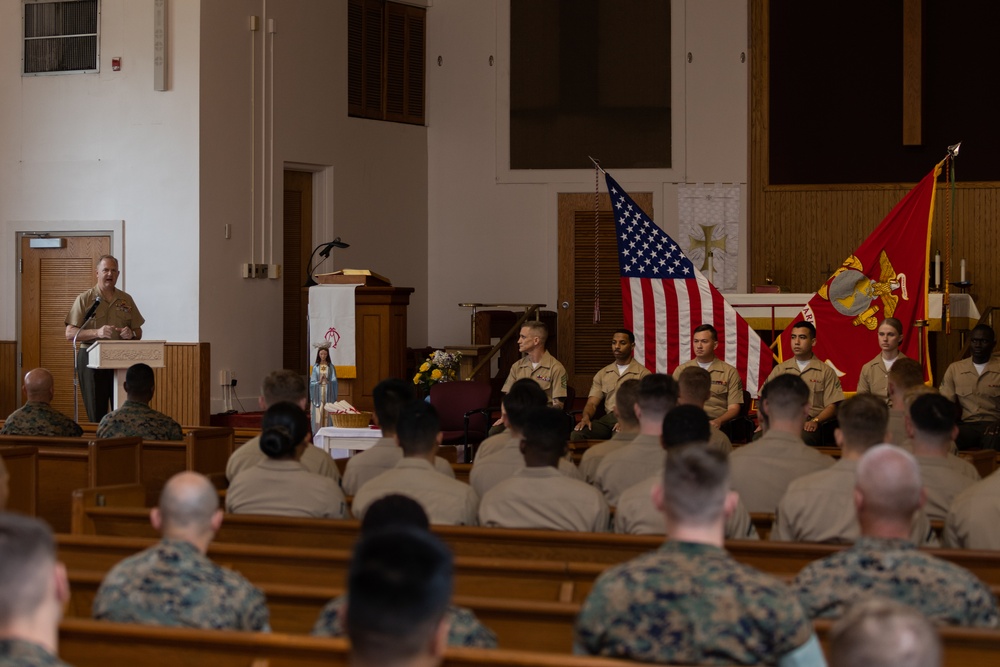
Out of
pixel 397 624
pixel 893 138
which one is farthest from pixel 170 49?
pixel 397 624

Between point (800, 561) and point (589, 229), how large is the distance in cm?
1003

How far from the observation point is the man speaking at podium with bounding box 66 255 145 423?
905 centimetres

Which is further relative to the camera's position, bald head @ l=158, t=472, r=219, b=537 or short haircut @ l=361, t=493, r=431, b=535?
bald head @ l=158, t=472, r=219, b=537

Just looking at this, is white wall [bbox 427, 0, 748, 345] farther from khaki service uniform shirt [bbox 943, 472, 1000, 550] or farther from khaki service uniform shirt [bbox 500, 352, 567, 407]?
khaki service uniform shirt [bbox 943, 472, 1000, 550]

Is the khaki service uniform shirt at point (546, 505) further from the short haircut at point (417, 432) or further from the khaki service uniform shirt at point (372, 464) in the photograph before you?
the khaki service uniform shirt at point (372, 464)

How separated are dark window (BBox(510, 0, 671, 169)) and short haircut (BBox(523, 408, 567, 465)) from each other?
938 cm

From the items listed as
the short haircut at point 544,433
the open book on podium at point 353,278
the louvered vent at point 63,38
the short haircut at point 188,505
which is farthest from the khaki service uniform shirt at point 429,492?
the louvered vent at point 63,38

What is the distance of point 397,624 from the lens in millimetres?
1738

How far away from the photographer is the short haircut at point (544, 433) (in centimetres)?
417

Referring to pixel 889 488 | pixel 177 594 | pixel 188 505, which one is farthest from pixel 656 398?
pixel 177 594

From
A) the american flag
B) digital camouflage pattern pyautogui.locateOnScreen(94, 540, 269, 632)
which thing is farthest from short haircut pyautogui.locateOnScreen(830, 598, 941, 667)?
the american flag

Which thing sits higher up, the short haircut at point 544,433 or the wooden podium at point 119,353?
the wooden podium at point 119,353

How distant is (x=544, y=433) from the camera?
417 cm

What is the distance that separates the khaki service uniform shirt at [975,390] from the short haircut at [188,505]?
21.1 feet
